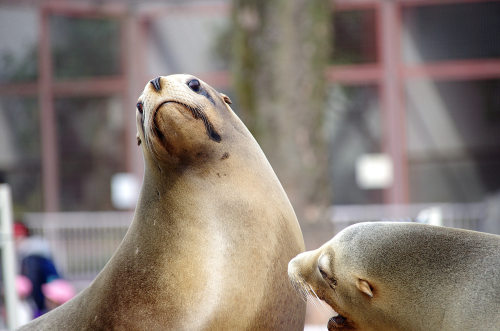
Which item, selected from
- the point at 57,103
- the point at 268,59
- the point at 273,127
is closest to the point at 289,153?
the point at 273,127

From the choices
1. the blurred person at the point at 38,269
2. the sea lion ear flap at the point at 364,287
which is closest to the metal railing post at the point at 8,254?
the blurred person at the point at 38,269

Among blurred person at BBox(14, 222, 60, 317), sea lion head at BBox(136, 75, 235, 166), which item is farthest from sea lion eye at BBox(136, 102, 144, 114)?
blurred person at BBox(14, 222, 60, 317)

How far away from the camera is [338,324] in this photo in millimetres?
4059

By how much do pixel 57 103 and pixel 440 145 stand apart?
6.51 m

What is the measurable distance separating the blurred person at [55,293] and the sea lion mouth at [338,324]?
577cm

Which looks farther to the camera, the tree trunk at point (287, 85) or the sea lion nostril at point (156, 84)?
the tree trunk at point (287, 85)

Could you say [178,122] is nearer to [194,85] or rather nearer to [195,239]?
[194,85]

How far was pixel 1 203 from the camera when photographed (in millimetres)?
6648

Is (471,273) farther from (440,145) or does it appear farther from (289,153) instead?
(440,145)

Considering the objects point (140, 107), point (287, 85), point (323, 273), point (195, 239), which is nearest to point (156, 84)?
point (140, 107)

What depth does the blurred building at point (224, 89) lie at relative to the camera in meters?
15.3

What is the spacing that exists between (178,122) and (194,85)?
249 mm

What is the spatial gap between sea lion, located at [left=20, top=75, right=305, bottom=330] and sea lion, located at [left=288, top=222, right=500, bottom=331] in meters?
0.16

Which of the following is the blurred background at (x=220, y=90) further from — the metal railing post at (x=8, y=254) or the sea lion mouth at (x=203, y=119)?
the sea lion mouth at (x=203, y=119)
